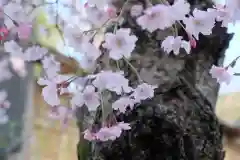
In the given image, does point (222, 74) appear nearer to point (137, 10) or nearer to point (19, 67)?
point (137, 10)

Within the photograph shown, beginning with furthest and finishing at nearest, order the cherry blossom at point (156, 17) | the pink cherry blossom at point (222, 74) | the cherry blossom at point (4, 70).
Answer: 1. the cherry blossom at point (4, 70)
2. the pink cherry blossom at point (222, 74)
3. the cherry blossom at point (156, 17)

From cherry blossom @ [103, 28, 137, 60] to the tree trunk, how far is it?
0.43 feet

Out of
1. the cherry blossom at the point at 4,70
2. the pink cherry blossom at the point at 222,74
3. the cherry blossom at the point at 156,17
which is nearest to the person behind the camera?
the cherry blossom at the point at 156,17

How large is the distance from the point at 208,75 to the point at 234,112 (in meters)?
0.48

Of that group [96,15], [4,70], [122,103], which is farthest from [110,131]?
Result: [4,70]

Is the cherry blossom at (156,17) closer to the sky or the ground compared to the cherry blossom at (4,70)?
closer to the ground

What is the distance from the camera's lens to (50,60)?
608 millimetres

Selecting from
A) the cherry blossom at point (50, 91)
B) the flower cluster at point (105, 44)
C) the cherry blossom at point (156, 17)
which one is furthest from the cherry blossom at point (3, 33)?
the cherry blossom at point (156, 17)

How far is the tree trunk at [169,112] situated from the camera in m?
0.63

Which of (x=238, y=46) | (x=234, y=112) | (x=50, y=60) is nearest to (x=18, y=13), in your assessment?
(x=50, y=60)

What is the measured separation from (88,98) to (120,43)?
107 millimetres

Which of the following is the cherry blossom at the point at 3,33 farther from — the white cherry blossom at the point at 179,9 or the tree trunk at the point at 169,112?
the white cherry blossom at the point at 179,9

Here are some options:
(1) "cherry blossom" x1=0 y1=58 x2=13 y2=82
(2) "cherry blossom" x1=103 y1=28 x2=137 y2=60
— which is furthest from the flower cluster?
(1) "cherry blossom" x1=0 y1=58 x2=13 y2=82

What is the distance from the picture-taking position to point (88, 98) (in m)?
0.56
